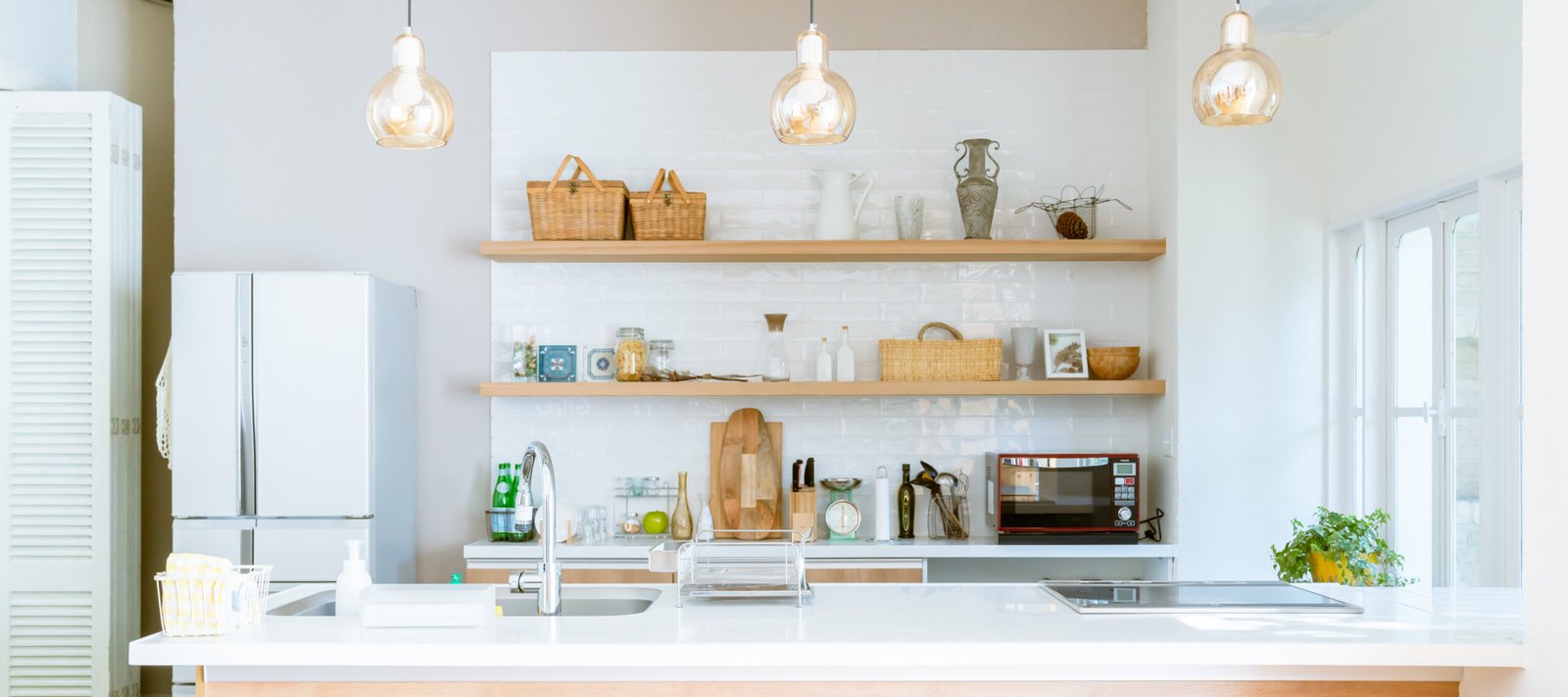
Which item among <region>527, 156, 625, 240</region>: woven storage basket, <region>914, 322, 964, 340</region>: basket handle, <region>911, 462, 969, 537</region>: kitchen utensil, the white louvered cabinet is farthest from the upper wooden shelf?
the white louvered cabinet

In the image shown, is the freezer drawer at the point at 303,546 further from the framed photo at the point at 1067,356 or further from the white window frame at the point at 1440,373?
the white window frame at the point at 1440,373

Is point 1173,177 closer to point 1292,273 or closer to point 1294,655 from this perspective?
point 1292,273

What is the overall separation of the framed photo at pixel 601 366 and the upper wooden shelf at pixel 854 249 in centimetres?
40

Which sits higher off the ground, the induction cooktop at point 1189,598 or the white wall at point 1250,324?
the white wall at point 1250,324

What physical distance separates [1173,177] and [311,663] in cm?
332

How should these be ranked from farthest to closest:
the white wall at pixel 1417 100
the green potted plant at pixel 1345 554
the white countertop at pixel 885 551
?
the white countertop at pixel 885 551
the green potted plant at pixel 1345 554
the white wall at pixel 1417 100

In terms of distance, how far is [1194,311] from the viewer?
14.0 feet

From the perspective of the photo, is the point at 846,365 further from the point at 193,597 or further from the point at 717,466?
the point at 193,597

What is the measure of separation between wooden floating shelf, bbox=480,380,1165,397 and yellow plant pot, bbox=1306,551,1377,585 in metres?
0.99

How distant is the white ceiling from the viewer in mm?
3920

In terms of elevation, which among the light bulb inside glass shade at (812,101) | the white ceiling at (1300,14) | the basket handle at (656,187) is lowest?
the light bulb inside glass shade at (812,101)

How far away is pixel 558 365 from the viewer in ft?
14.7

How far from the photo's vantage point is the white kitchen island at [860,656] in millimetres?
2162

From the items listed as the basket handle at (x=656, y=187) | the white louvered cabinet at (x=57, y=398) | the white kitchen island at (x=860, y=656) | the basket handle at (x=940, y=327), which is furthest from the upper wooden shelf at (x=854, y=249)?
the white kitchen island at (x=860, y=656)
